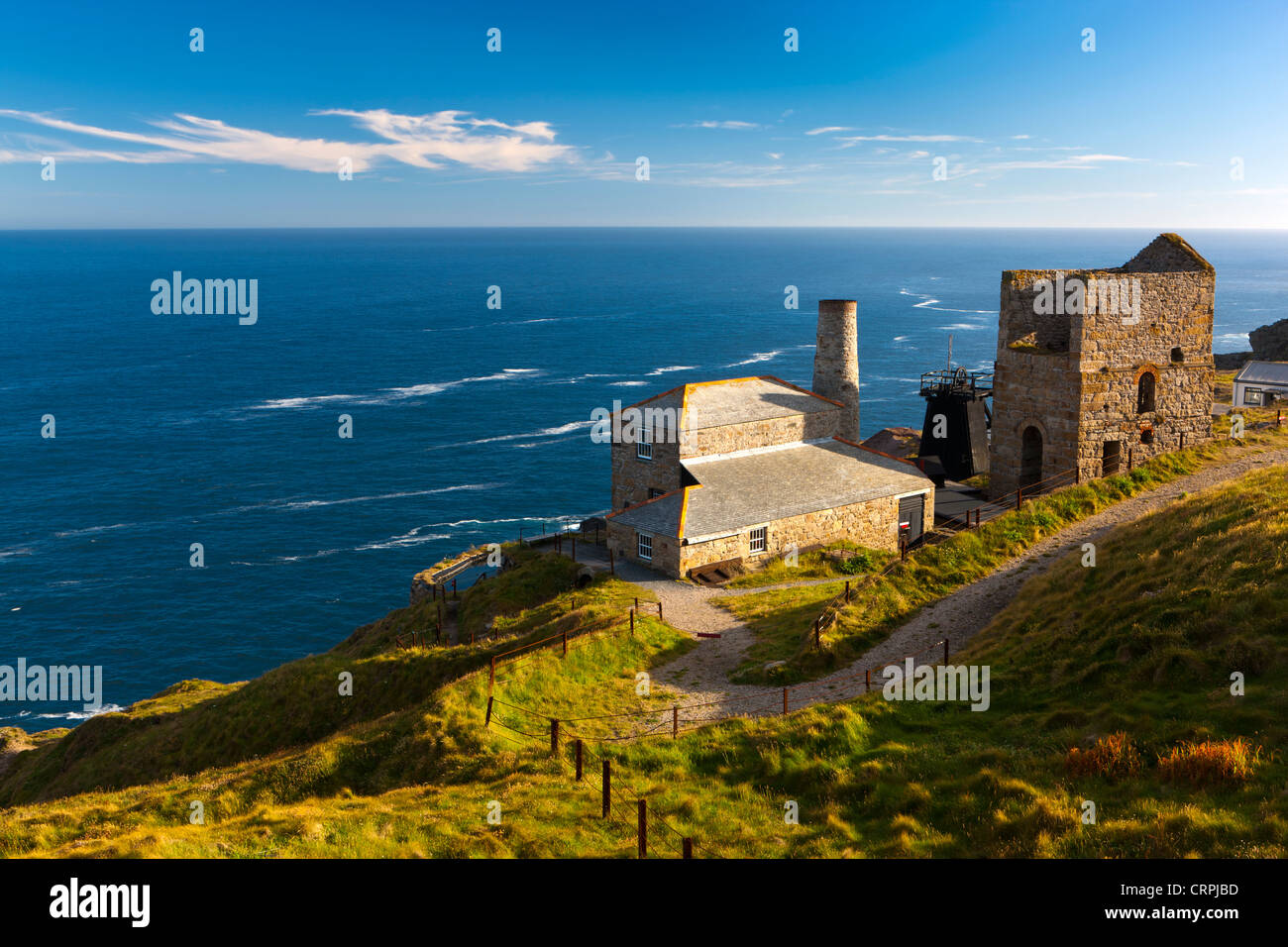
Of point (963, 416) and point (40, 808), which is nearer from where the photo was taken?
point (40, 808)

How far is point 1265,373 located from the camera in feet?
231

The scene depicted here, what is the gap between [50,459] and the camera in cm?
9119

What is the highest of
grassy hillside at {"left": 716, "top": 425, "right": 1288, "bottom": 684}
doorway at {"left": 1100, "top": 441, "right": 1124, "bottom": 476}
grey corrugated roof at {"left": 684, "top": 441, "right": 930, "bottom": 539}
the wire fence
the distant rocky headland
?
the distant rocky headland

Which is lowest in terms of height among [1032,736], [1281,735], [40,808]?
[40,808]

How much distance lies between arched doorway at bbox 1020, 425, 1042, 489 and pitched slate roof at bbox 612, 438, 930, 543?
4359mm

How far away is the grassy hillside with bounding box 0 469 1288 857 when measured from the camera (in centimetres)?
1579

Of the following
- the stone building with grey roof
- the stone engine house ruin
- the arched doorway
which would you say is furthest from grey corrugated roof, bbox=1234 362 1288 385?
the stone building with grey roof

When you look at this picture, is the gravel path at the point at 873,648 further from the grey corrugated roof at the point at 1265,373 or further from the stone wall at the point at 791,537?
the grey corrugated roof at the point at 1265,373

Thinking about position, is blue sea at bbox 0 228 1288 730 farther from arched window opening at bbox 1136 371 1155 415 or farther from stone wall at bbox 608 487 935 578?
arched window opening at bbox 1136 371 1155 415

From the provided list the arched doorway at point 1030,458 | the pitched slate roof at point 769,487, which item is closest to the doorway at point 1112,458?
the arched doorway at point 1030,458
